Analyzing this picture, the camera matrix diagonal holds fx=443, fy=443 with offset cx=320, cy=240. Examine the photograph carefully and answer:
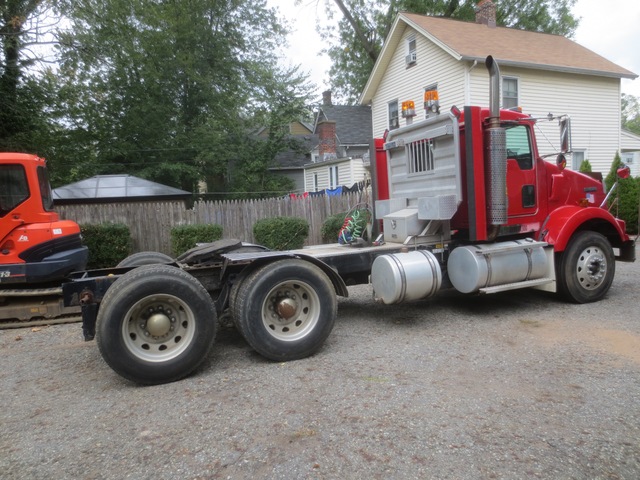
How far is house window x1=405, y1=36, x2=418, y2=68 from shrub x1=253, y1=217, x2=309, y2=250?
1141 cm

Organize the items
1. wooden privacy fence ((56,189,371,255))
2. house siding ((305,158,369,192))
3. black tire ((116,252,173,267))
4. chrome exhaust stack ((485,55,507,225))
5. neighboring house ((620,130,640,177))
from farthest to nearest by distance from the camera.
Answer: house siding ((305,158,369,192))
neighboring house ((620,130,640,177))
wooden privacy fence ((56,189,371,255))
black tire ((116,252,173,267))
chrome exhaust stack ((485,55,507,225))

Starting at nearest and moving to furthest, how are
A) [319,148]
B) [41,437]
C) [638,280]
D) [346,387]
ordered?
[41,437] → [346,387] → [638,280] → [319,148]

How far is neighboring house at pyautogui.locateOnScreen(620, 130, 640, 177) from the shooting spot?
22.6 metres

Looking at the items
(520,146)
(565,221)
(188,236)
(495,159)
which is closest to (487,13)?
(188,236)

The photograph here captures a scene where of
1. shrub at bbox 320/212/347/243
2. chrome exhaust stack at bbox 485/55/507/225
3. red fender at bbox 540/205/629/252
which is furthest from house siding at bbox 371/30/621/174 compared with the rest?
chrome exhaust stack at bbox 485/55/507/225

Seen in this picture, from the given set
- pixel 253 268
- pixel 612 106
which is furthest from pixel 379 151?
pixel 612 106

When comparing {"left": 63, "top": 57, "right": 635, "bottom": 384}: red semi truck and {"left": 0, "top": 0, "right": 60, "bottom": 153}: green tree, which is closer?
{"left": 63, "top": 57, "right": 635, "bottom": 384}: red semi truck

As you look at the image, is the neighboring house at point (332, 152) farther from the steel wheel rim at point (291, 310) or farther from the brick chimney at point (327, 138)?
the steel wheel rim at point (291, 310)

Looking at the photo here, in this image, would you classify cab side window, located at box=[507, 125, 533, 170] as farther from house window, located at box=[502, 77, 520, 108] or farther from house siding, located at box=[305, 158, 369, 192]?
house siding, located at box=[305, 158, 369, 192]

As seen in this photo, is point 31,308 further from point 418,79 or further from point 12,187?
point 418,79

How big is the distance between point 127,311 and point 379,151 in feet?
15.2

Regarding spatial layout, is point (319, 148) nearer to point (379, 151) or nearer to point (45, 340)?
point (379, 151)

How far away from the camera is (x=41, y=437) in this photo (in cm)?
320

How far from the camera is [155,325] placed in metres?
4.00
